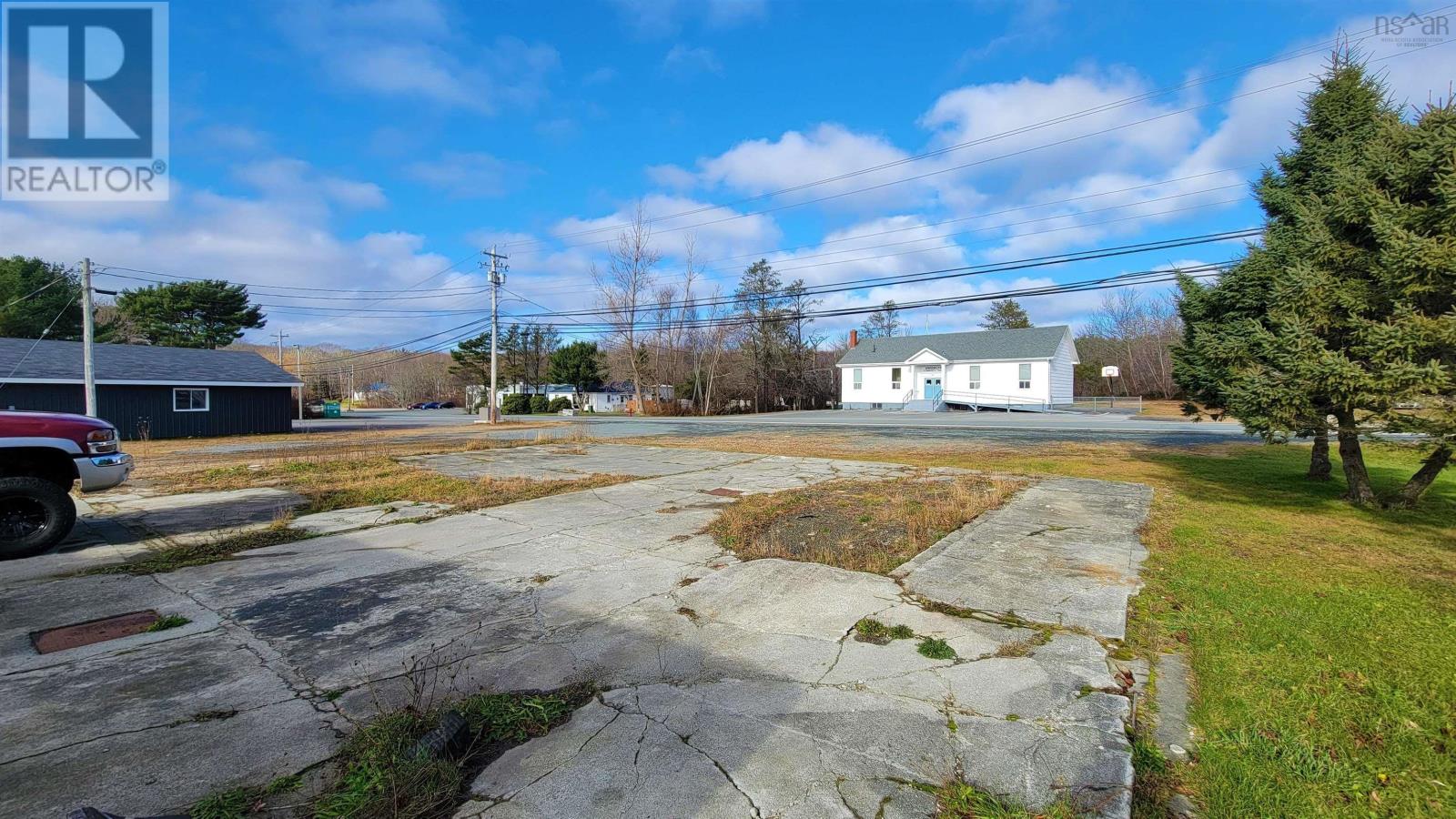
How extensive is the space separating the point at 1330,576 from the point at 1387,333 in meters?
2.86

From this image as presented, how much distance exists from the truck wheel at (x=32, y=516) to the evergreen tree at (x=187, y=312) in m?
48.1

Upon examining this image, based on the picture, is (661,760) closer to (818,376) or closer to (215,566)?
(215,566)

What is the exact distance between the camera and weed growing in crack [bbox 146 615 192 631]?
12.7 ft

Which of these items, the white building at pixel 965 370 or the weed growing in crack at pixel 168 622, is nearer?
the weed growing in crack at pixel 168 622

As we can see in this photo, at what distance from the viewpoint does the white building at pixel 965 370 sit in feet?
120

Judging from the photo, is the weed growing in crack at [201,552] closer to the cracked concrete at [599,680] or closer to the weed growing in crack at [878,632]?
the cracked concrete at [599,680]

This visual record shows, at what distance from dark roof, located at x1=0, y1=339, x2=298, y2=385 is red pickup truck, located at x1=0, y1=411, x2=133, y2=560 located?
23.2m

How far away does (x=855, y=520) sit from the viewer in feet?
23.6

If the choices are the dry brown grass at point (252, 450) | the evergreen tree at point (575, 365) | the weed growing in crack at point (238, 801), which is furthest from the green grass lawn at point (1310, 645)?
the evergreen tree at point (575, 365)

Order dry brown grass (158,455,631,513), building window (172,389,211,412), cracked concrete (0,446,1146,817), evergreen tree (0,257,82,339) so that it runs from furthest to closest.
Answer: evergreen tree (0,257,82,339) < building window (172,389,211,412) < dry brown grass (158,455,631,513) < cracked concrete (0,446,1146,817)

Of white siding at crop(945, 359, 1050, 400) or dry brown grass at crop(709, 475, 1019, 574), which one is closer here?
dry brown grass at crop(709, 475, 1019, 574)

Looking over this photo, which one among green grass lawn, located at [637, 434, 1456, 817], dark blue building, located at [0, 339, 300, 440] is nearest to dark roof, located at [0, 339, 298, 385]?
dark blue building, located at [0, 339, 300, 440]

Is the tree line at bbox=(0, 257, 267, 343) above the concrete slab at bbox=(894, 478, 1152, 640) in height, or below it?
above

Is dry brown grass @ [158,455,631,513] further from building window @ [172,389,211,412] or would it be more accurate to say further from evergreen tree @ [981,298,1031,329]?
evergreen tree @ [981,298,1031,329]
